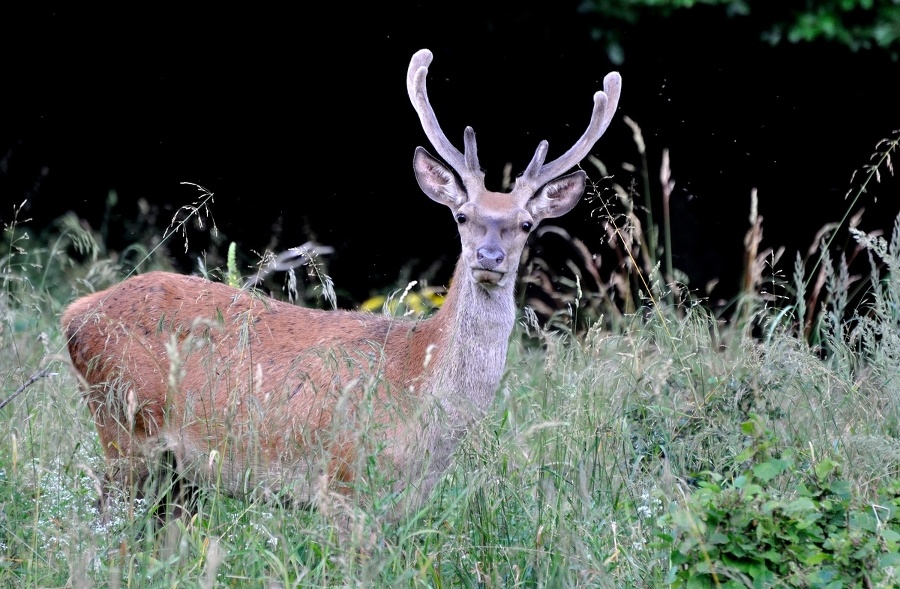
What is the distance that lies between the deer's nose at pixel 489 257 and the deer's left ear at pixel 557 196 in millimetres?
490

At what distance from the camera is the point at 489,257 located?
4312 mm

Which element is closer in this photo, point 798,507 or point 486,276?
point 798,507

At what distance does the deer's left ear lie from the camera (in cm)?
484

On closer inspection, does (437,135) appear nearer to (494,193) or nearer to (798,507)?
(494,193)

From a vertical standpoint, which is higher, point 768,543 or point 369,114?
point 369,114

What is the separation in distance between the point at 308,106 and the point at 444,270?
1.64 metres

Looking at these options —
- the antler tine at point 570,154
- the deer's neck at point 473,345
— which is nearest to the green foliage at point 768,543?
the deer's neck at point 473,345

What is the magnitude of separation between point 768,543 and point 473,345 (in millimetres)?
1649

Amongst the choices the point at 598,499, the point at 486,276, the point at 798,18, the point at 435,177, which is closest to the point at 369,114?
the point at 798,18

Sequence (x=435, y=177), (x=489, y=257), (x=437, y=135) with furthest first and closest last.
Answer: (x=435, y=177) → (x=437, y=135) → (x=489, y=257)

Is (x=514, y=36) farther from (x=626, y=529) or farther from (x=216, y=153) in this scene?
(x=626, y=529)

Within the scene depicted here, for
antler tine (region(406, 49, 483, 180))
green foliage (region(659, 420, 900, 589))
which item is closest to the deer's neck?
antler tine (region(406, 49, 483, 180))

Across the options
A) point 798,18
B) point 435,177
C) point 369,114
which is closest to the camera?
point 435,177

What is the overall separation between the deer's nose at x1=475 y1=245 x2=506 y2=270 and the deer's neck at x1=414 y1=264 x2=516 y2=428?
134 mm
